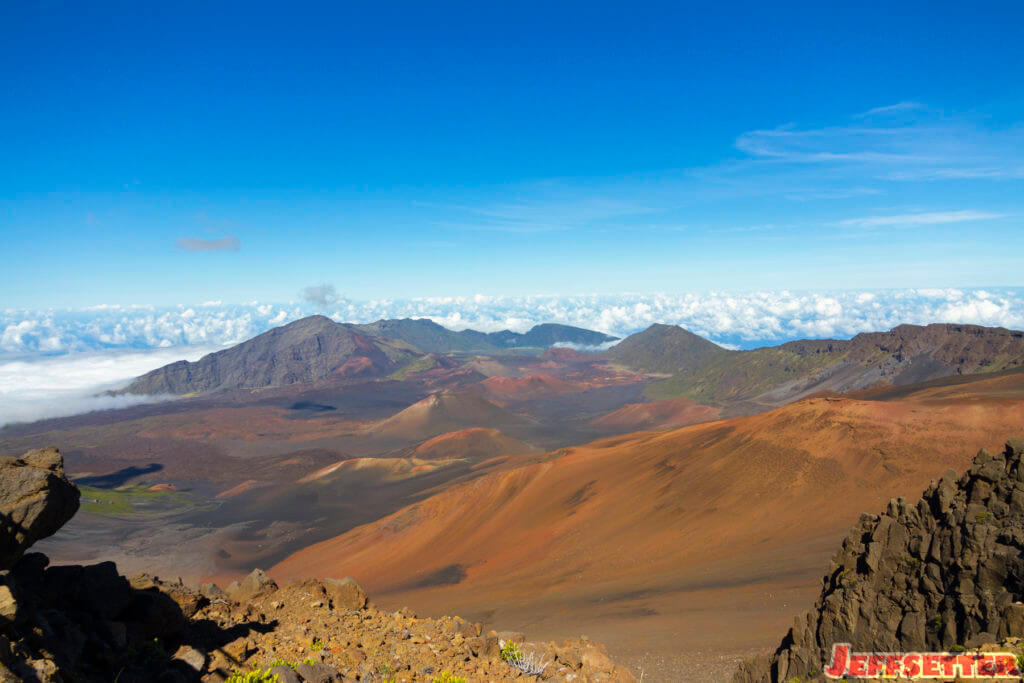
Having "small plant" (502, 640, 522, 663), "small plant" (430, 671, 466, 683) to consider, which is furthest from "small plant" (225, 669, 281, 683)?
"small plant" (502, 640, 522, 663)

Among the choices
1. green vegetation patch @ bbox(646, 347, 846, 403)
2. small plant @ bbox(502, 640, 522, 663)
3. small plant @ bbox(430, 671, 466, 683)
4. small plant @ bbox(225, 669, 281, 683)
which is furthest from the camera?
green vegetation patch @ bbox(646, 347, 846, 403)

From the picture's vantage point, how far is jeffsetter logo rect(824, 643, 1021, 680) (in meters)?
7.86

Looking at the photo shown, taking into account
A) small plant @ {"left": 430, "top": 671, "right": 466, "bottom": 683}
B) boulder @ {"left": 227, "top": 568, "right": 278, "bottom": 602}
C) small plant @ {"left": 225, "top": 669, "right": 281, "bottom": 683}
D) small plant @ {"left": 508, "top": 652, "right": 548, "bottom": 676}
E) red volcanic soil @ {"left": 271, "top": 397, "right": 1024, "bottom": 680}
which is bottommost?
red volcanic soil @ {"left": 271, "top": 397, "right": 1024, "bottom": 680}

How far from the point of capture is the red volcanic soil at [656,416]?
124 m

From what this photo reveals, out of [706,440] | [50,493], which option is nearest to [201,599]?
[50,493]

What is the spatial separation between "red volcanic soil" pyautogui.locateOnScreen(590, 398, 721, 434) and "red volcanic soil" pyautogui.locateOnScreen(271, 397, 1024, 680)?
245 feet

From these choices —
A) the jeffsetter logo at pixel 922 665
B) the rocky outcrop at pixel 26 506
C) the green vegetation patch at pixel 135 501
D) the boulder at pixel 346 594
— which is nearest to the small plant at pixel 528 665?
the boulder at pixel 346 594

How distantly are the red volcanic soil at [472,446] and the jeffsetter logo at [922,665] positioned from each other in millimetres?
86646

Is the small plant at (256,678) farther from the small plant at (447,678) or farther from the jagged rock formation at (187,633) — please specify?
the small plant at (447,678)

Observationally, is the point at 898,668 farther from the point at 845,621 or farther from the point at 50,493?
the point at 50,493

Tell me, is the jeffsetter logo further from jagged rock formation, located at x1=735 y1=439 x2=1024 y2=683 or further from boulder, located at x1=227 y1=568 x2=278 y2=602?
boulder, located at x1=227 y1=568 x2=278 y2=602

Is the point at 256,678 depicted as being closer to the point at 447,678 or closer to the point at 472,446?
the point at 447,678

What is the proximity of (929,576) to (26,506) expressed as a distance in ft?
58.0

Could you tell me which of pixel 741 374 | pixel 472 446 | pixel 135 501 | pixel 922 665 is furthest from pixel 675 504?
pixel 741 374
